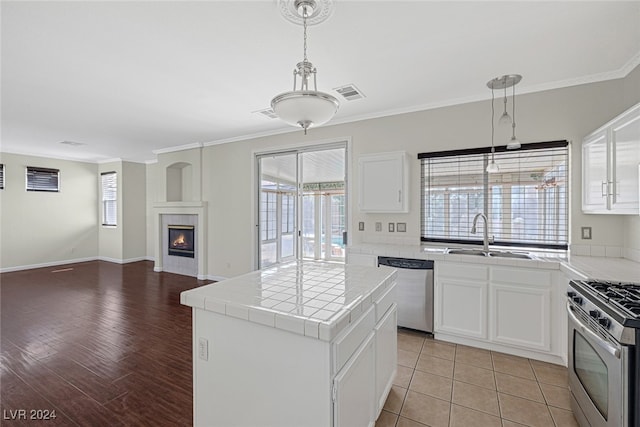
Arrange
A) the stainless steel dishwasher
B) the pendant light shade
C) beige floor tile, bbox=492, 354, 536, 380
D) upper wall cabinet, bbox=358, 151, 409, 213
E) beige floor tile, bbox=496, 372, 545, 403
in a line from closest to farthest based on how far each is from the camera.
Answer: the pendant light shade → beige floor tile, bbox=496, 372, 545, 403 → beige floor tile, bbox=492, 354, 536, 380 → the stainless steel dishwasher → upper wall cabinet, bbox=358, 151, 409, 213

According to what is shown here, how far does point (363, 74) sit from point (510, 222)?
7.52ft

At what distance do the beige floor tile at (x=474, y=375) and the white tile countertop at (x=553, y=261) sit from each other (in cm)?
95

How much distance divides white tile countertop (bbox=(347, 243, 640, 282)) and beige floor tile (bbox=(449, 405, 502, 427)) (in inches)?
46.8

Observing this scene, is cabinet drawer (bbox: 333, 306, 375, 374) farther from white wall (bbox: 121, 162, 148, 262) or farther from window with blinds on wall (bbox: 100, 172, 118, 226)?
window with blinds on wall (bbox: 100, 172, 118, 226)

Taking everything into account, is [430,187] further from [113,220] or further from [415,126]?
[113,220]

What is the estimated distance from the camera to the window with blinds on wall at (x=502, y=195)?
309cm

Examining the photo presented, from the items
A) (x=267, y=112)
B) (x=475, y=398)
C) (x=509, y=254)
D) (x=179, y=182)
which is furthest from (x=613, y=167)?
(x=179, y=182)

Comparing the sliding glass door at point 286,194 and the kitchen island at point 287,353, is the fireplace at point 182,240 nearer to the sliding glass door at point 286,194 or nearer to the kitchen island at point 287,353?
the sliding glass door at point 286,194

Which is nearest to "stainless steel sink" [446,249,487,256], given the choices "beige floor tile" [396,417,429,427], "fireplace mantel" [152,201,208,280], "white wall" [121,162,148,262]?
"beige floor tile" [396,417,429,427]

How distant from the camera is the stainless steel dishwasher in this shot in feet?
10.3

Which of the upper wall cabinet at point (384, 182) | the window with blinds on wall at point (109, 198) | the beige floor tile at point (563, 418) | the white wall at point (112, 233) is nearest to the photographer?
the beige floor tile at point (563, 418)

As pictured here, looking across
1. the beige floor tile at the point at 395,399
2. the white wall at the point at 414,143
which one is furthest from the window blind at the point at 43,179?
the beige floor tile at the point at 395,399

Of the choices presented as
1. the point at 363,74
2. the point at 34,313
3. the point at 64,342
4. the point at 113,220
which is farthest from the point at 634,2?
the point at 113,220

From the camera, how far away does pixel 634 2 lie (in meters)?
1.86
